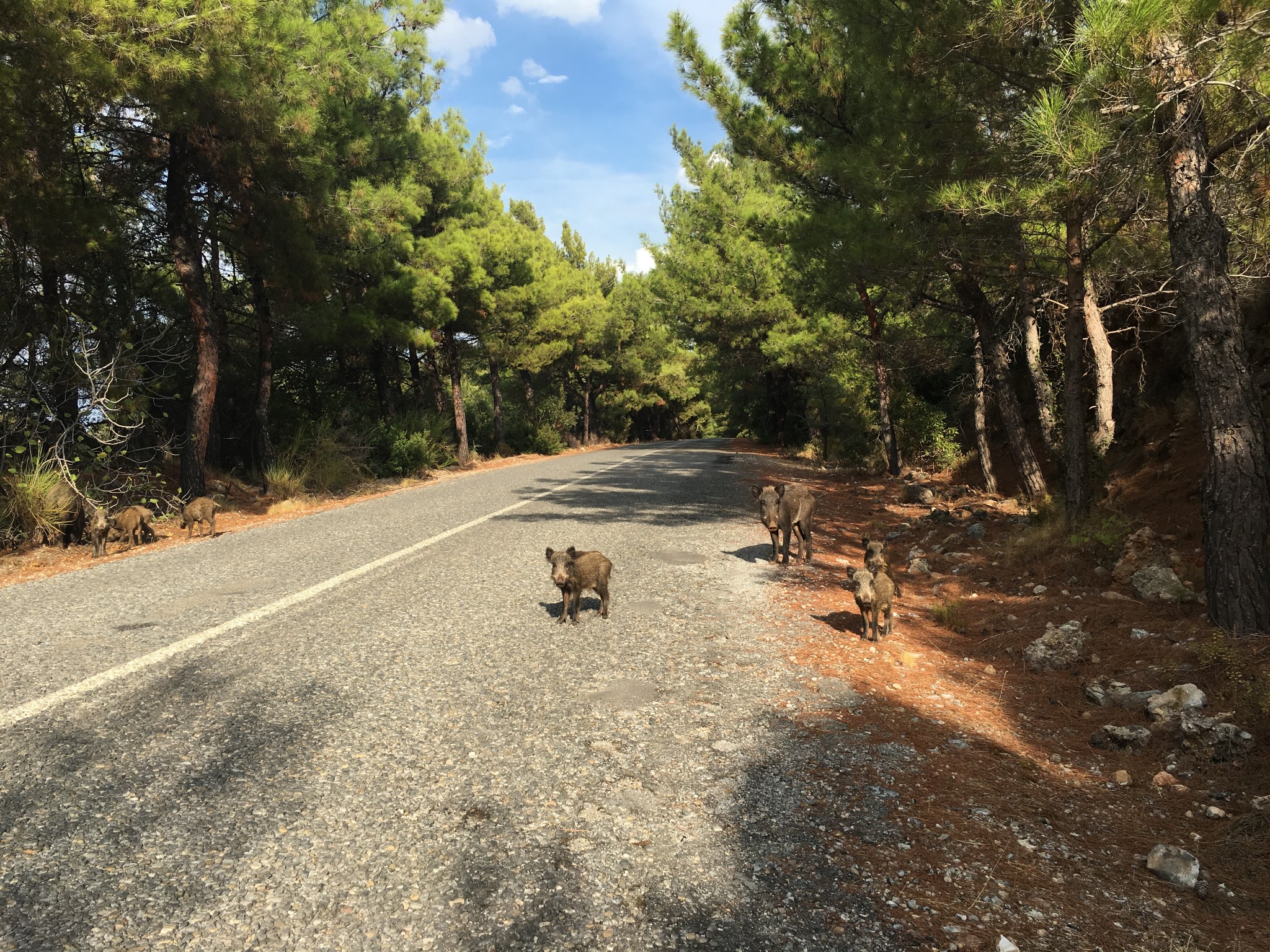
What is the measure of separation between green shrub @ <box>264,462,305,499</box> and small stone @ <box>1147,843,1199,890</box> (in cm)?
1646

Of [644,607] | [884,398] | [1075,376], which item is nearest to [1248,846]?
[644,607]

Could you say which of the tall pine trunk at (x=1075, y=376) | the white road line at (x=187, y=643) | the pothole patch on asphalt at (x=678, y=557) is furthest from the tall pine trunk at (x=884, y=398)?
the white road line at (x=187, y=643)

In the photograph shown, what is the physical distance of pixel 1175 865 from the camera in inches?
106

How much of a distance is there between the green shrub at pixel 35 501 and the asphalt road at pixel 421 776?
3971mm

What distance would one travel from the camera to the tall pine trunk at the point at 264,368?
16.6 m

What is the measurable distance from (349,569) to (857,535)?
7411mm

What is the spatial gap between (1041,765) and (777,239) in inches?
416

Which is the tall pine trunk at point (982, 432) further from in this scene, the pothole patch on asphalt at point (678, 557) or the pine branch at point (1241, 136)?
the pine branch at point (1241, 136)

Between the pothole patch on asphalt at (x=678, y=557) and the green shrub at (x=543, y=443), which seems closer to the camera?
the pothole patch on asphalt at (x=678, y=557)

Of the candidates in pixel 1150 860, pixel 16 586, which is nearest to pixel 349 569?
pixel 16 586

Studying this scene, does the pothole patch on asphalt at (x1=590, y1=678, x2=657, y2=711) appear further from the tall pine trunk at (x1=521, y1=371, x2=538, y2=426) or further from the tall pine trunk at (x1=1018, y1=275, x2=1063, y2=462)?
the tall pine trunk at (x1=521, y1=371, x2=538, y2=426)

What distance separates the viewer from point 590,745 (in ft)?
11.9

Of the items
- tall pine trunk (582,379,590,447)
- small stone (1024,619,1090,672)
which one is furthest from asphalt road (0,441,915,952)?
tall pine trunk (582,379,590,447)

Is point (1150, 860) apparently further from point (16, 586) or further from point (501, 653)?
point (16, 586)
